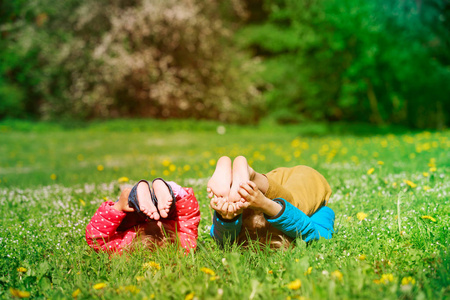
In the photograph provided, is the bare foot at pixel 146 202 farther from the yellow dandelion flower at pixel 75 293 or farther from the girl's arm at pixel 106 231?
the yellow dandelion flower at pixel 75 293

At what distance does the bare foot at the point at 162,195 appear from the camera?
2.34 m

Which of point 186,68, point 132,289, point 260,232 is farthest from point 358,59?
point 132,289

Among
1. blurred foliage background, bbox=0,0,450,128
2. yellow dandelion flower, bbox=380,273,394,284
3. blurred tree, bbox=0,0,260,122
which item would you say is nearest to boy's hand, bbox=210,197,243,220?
yellow dandelion flower, bbox=380,273,394,284

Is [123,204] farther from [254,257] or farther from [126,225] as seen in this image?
[254,257]

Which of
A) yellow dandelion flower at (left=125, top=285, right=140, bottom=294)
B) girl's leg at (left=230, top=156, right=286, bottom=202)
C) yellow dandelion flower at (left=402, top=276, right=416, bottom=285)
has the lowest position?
yellow dandelion flower at (left=125, top=285, right=140, bottom=294)

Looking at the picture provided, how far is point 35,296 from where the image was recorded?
213cm

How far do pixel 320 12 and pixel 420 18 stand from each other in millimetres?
7184

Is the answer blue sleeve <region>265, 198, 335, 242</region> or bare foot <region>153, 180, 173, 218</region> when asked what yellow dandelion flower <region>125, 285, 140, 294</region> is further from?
blue sleeve <region>265, 198, 335, 242</region>

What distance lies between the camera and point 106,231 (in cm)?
254

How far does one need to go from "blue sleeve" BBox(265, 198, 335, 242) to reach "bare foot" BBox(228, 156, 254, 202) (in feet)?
0.91

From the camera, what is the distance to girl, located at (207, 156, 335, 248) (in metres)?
2.16

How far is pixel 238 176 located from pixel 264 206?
0.72ft

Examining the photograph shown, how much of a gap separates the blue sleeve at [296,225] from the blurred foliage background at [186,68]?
14.4 metres

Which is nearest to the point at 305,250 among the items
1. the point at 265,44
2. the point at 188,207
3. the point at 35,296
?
the point at 188,207
